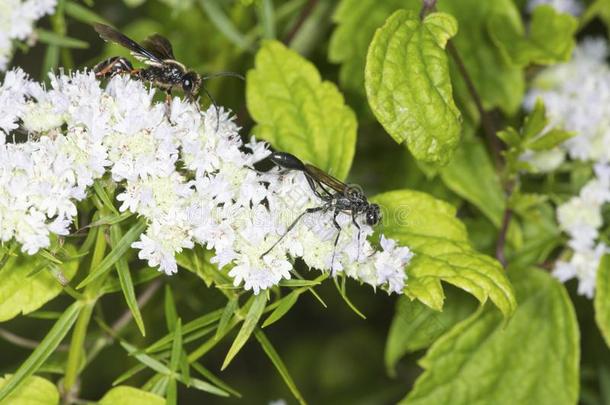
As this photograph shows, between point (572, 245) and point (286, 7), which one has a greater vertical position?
point (286, 7)

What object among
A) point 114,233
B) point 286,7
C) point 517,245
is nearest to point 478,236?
point 517,245

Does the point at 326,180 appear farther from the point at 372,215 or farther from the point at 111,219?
the point at 111,219

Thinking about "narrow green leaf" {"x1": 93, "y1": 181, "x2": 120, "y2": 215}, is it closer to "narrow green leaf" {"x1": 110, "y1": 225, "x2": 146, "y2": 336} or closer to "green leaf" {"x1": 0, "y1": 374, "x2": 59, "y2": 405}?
"narrow green leaf" {"x1": 110, "y1": 225, "x2": 146, "y2": 336}

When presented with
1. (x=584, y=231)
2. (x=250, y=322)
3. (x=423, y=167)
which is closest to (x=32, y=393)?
(x=250, y=322)

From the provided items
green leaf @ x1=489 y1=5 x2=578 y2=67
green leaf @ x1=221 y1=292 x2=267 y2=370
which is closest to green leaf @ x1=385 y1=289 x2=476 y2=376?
green leaf @ x1=221 y1=292 x2=267 y2=370

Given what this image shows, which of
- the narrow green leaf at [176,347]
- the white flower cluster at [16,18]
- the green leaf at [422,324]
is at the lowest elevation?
the green leaf at [422,324]

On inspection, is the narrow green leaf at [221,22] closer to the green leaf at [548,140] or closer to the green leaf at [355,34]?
the green leaf at [355,34]

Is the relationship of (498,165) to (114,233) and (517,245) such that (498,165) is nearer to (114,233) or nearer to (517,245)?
(517,245)

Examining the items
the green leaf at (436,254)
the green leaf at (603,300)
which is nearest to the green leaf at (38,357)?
the green leaf at (436,254)
